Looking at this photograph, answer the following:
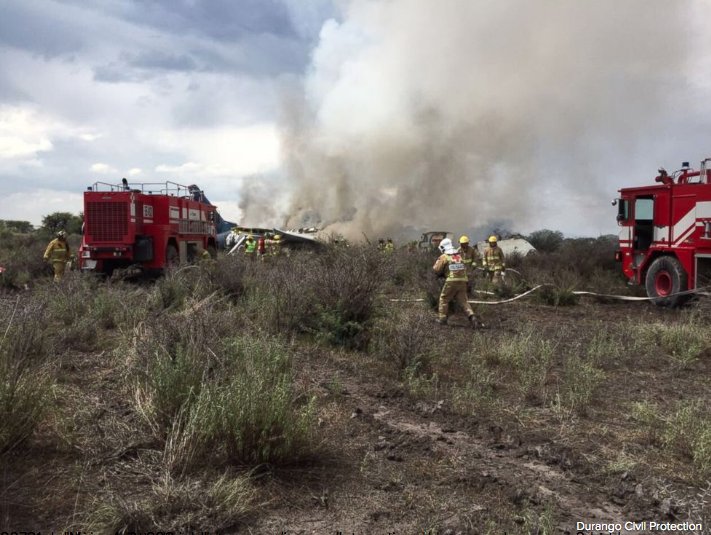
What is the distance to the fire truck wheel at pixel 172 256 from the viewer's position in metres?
15.4

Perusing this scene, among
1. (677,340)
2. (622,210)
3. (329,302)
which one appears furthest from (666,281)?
(329,302)

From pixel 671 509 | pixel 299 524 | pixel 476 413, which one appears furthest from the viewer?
pixel 476 413

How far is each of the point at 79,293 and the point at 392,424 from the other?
6477 millimetres

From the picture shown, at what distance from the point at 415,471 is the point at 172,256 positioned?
1344 cm

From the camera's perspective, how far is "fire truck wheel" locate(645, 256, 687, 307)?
1142 cm

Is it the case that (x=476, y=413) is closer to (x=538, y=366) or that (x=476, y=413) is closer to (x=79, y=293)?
(x=538, y=366)

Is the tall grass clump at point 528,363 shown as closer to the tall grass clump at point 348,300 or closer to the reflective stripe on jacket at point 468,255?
the tall grass clump at point 348,300

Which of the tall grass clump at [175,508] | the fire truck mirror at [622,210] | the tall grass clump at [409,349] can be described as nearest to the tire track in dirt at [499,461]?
the tall grass clump at [409,349]

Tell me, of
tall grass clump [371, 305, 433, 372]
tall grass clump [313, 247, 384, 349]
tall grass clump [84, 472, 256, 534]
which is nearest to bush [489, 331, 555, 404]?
tall grass clump [371, 305, 433, 372]

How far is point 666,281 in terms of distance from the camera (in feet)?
39.8

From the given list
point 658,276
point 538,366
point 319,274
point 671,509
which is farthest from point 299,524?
point 658,276

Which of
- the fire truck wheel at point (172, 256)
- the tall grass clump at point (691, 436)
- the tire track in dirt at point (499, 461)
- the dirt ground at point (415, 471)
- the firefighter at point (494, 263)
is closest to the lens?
the dirt ground at point (415, 471)

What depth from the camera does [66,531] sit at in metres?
2.75

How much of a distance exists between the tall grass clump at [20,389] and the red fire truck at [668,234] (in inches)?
433
